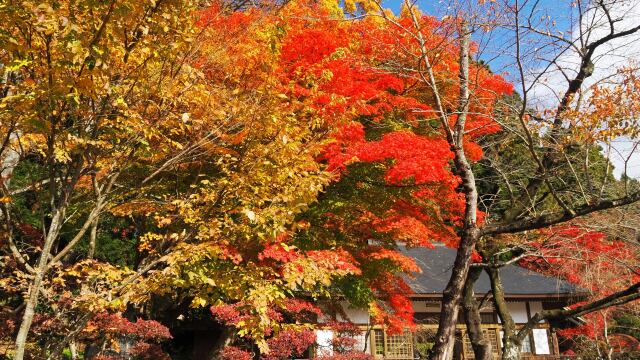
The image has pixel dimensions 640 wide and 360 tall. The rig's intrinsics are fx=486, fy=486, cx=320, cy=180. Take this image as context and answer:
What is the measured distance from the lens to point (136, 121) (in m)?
4.35

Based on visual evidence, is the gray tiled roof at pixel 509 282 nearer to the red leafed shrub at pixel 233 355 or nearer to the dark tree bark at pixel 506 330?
the dark tree bark at pixel 506 330

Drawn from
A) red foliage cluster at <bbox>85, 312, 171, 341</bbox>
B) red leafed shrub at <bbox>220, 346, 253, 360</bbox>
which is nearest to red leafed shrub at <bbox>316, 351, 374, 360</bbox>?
red leafed shrub at <bbox>220, 346, 253, 360</bbox>

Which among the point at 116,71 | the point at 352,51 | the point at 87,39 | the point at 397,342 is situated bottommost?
the point at 397,342

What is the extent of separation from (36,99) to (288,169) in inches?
89.7

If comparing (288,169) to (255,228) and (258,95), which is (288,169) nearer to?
(255,228)

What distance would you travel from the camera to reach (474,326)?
10312 mm

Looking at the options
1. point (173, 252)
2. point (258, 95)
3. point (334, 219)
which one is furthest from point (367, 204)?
point (173, 252)

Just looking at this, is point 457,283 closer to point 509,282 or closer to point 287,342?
point 287,342

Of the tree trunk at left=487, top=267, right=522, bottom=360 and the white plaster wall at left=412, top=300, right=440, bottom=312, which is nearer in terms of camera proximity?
the tree trunk at left=487, top=267, right=522, bottom=360

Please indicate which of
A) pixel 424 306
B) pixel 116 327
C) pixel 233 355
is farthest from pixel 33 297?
pixel 424 306

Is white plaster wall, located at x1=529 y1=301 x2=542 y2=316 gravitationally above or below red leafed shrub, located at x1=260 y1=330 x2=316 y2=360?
above

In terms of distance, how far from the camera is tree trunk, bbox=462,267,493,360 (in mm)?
9087

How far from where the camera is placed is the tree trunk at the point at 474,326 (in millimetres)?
9087

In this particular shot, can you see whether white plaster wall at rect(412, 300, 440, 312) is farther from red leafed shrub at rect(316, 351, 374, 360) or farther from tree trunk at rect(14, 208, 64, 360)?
tree trunk at rect(14, 208, 64, 360)
